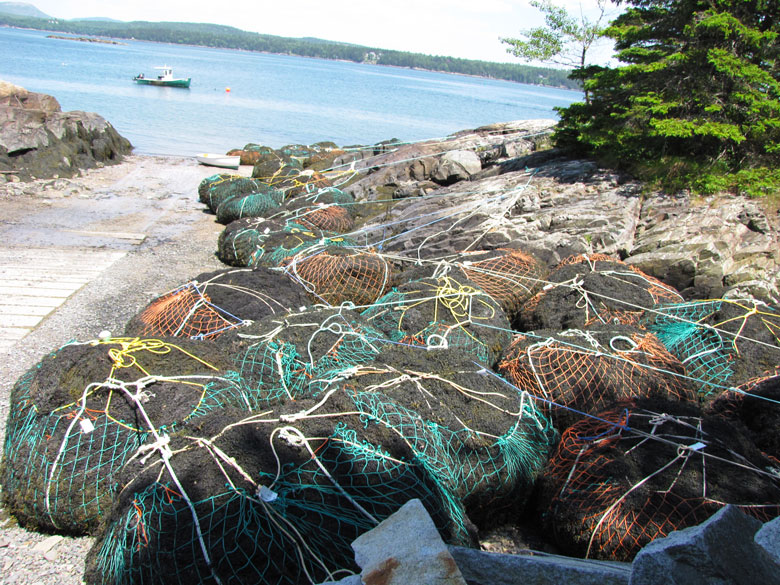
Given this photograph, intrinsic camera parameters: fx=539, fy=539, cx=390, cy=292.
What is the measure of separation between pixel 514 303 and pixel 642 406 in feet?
7.66

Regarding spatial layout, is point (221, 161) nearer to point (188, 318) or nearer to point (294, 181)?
point (294, 181)

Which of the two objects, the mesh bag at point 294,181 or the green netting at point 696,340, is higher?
the green netting at point 696,340

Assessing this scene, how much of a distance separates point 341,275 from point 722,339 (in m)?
3.78

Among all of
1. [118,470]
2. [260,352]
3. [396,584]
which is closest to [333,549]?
[396,584]

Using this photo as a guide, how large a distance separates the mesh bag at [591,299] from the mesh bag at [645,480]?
1678mm

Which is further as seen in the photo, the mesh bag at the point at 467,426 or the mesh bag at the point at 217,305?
the mesh bag at the point at 217,305

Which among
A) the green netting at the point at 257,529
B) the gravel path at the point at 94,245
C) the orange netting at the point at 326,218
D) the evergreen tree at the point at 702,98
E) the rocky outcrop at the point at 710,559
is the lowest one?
the gravel path at the point at 94,245

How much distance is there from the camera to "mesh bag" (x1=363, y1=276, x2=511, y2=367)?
460 cm

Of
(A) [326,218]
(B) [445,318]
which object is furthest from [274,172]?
(B) [445,318]

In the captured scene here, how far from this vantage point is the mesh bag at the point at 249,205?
1099cm

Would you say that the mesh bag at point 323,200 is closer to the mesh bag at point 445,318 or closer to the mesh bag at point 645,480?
the mesh bag at point 445,318

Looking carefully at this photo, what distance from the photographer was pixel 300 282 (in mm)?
5977

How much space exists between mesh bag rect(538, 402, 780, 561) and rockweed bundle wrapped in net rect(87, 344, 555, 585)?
390 mm

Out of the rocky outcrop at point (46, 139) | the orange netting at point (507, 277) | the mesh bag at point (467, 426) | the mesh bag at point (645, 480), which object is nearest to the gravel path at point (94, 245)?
the rocky outcrop at point (46, 139)
